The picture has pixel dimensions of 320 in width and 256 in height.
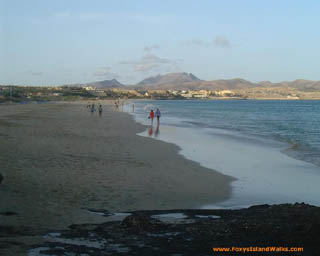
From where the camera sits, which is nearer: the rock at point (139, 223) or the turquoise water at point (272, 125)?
the rock at point (139, 223)

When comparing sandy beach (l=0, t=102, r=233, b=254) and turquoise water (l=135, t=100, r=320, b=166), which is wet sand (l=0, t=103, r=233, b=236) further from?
turquoise water (l=135, t=100, r=320, b=166)

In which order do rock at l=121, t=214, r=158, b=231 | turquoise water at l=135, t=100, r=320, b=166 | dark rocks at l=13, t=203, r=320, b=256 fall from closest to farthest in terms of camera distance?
dark rocks at l=13, t=203, r=320, b=256 → rock at l=121, t=214, r=158, b=231 → turquoise water at l=135, t=100, r=320, b=166

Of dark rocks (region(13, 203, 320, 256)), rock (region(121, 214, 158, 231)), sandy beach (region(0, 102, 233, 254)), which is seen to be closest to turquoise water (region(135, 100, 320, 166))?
sandy beach (region(0, 102, 233, 254))

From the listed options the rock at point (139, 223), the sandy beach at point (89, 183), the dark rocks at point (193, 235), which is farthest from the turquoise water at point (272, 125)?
the rock at point (139, 223)

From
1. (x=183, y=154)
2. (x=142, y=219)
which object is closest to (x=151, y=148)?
(x=183, y=154)

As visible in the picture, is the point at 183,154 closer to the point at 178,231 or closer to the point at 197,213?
the point at 197,213

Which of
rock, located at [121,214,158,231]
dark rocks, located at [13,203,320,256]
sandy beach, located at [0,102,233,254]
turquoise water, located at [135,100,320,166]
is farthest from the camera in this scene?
turquoise water, located at [135,100,320,166]

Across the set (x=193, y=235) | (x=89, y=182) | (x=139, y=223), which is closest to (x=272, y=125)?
(x=89, y=182)

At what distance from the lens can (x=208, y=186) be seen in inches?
405

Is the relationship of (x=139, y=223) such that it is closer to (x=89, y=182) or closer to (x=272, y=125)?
(x=89, y=182)

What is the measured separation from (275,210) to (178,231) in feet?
6.62

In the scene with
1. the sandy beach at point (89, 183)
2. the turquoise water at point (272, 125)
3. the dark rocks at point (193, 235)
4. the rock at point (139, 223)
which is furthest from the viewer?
the turquoise water at point (272, 125)

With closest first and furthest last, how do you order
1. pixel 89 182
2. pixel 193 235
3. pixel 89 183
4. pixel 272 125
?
pixel 193 235, pixel 89 183, pixel 89 182, pixel 272 125

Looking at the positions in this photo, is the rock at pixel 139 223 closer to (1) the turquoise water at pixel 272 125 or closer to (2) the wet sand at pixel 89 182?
(2) the wet sand at pixel 89 182
